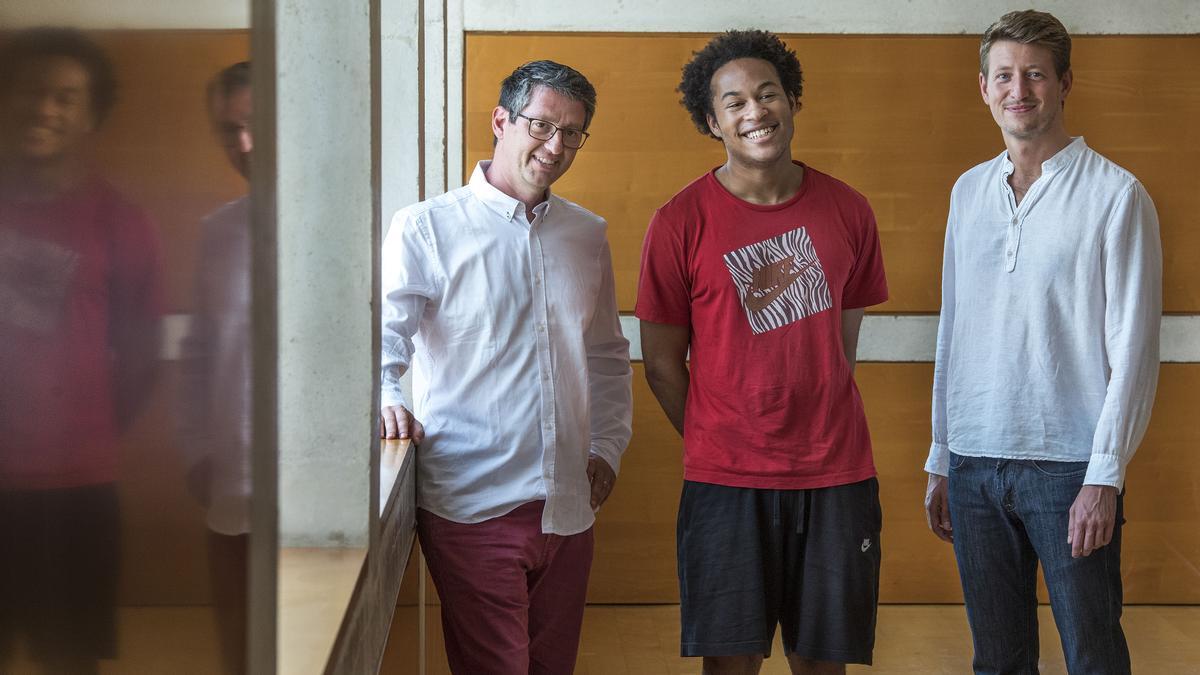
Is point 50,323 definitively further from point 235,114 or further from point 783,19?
point 783,19

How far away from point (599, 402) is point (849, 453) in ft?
1.75

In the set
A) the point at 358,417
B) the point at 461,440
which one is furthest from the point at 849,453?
the point at 358,417

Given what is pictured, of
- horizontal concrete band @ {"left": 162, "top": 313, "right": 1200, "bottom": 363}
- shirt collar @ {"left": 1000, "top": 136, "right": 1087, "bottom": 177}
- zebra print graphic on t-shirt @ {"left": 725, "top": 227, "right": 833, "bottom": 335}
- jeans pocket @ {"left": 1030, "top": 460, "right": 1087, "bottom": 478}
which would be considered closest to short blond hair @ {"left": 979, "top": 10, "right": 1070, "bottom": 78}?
shirt collar @ {"left": 1000, "top": 136, "right": 1087, "bottom": 177}

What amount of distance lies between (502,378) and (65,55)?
1.75 meters

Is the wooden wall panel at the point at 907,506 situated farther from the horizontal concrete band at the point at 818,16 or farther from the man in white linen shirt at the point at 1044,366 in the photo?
the man in white linen shirt at the point at 1044,366

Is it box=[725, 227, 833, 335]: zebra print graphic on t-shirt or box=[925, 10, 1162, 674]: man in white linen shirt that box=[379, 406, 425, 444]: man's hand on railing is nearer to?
box=[725, 227, 833, 335]: zebra print graphic on t-shirt

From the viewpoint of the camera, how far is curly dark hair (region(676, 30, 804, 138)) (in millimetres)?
2451

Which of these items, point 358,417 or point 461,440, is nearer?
point 358,417

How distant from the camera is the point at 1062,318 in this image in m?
2.33

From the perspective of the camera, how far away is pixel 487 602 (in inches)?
82.7

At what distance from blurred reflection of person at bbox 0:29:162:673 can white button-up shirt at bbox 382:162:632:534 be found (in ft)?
5.40

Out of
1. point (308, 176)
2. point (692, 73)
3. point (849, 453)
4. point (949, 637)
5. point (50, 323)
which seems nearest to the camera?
point (50, 323)

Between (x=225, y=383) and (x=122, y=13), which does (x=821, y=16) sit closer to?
(x=225, y=383)

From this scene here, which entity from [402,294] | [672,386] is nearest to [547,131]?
[402,294]
